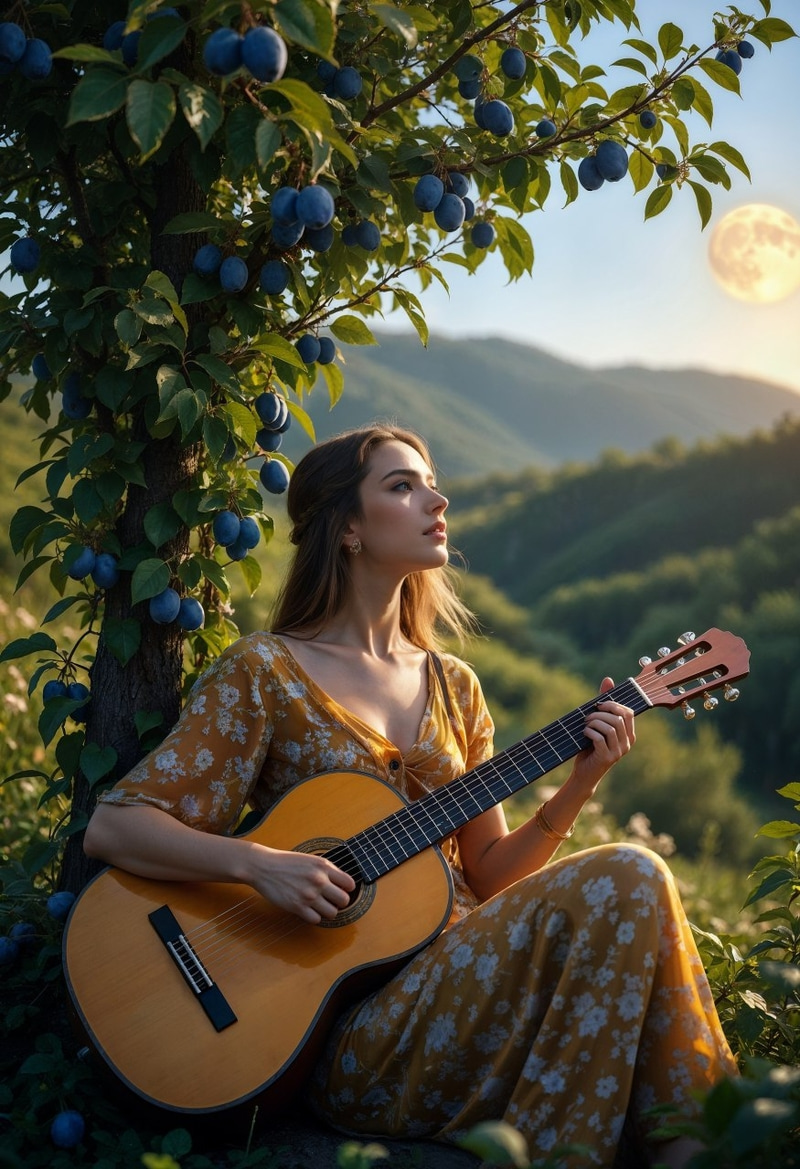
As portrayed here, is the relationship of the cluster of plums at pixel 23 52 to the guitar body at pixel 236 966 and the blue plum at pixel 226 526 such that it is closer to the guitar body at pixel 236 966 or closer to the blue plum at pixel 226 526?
the blue plum at pixel 226 526

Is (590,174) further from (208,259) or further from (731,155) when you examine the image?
(208,259)

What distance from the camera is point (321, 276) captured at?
7.63ft

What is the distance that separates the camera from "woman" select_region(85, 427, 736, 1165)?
5.38ft

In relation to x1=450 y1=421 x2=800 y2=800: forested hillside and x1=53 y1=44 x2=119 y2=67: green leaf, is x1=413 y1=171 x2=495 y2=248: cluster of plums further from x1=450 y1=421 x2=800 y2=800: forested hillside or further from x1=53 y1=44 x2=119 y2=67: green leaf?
x1=450 y1=421 x2=800 y2=800: forested hillside

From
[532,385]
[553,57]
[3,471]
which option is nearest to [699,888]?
[553,57]

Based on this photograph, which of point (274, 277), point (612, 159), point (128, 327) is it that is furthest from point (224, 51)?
point (612, 159)

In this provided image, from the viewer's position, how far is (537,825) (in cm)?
221

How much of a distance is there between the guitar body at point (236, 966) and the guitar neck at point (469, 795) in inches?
1.3

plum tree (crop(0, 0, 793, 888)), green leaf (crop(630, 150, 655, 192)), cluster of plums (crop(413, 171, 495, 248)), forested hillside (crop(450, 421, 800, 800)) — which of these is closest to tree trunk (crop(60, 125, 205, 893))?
plum tree (crop(0, 0, 793, 888))

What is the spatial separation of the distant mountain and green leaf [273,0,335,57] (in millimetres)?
35580

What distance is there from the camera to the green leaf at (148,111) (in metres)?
1.42

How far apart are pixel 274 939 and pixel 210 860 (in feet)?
0.59

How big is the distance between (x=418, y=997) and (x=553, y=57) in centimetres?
183

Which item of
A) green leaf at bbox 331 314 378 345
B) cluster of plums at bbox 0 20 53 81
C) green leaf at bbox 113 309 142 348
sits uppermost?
cluster of plums at bbox 0 20 53 81
